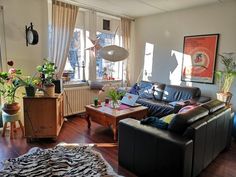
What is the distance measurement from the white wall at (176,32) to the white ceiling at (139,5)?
0.21m

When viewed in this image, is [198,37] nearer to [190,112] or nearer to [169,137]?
[190,112]

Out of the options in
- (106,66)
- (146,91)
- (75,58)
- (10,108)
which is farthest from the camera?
(106,66)

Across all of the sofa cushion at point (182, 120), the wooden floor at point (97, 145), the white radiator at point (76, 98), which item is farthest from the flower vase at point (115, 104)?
the sofa cushion at point (182, 120)

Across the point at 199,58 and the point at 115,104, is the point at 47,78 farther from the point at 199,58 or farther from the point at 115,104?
the point at 199,58

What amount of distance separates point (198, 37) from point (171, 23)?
0.83m

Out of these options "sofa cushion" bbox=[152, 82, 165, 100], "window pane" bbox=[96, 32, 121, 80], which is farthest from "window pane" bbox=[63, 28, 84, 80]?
"sofa cushion" bbox=[152, 82, 165, 100]

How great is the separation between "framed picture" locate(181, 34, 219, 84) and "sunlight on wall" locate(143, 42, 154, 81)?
0.99m

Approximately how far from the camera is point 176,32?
471cm

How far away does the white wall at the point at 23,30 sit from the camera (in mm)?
3385

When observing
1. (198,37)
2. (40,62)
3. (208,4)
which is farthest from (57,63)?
(208,4)

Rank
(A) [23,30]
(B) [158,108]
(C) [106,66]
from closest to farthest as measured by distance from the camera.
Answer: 1. (A) [23,30]
2. (B) [158,108]
3. (C) [106,66]

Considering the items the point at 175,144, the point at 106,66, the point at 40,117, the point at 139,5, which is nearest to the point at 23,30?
the point at 40,117

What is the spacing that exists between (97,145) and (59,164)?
79 centimetres

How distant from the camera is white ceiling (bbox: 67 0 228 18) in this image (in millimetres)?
4010
